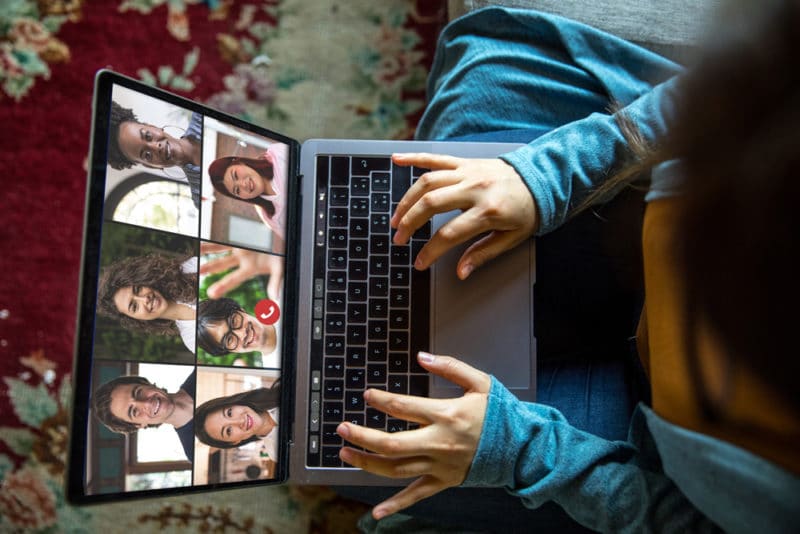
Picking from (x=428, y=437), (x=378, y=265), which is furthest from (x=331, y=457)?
(x=378, y=265)

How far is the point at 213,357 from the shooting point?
29.5 inches

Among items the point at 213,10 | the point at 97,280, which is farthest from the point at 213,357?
the point at 213,10

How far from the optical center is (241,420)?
2.49 ft

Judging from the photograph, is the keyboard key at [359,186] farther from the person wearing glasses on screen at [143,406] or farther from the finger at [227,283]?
the person wearing glasses on screen at [143,406]

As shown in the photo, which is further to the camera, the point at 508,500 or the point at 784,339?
the point at 508,500

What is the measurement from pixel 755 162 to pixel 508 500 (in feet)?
1.93

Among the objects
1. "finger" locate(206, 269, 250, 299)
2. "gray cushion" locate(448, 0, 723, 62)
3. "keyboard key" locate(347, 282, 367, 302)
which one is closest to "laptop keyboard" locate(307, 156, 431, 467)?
"keyboard key" locate(347, 282, 367, 302)

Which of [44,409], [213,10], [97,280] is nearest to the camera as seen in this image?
[97,280]

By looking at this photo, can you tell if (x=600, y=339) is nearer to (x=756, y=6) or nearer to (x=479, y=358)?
(x=479, y=358)

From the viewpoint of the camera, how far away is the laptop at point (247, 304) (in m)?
0.67

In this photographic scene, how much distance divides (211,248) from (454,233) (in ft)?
1.03

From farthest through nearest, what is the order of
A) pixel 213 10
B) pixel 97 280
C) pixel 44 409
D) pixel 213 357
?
pixel 213 10 < pixel 44 409 < pixel 213 357 < pixel 97 280

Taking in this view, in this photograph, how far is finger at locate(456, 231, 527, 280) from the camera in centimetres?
80

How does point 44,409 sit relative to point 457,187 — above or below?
below
